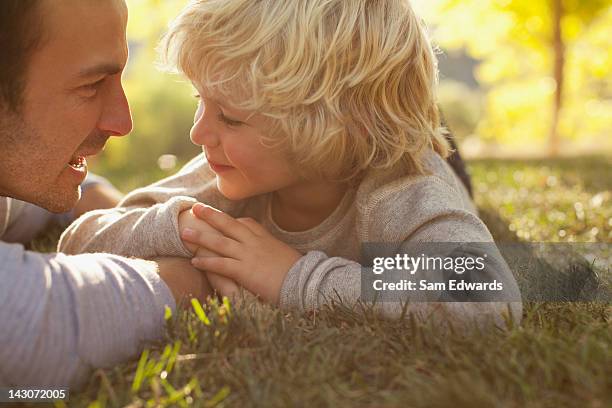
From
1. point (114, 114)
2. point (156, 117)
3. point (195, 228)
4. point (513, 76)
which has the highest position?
point (114, 114)

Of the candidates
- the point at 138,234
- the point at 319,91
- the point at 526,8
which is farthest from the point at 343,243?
the point at 526,8

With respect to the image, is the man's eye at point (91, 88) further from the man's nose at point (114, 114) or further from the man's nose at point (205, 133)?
the man's nose at point (205, 133)

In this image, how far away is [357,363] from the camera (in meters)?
1.58

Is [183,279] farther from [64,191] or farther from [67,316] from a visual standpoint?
[64,191]

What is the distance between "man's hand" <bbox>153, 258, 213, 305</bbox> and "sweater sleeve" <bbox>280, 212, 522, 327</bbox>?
283 millimetres

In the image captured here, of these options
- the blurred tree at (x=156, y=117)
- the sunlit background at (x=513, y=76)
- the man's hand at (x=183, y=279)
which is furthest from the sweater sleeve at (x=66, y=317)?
the blurred tree at (x=156, y=117)

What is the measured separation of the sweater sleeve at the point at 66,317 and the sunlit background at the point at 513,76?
24.8 feet

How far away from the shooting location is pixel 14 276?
5.10 feet

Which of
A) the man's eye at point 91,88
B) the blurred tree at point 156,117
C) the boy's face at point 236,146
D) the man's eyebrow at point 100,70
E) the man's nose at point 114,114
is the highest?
the man's eyebrow at point 100,70

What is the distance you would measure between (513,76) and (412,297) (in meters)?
15.9

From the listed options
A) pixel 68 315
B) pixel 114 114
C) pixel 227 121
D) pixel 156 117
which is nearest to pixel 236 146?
pixel 227 121

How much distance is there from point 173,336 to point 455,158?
2369 millimetres

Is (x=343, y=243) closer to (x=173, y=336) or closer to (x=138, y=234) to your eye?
(x=138, y=234)

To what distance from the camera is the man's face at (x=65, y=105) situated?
226 centimetres
